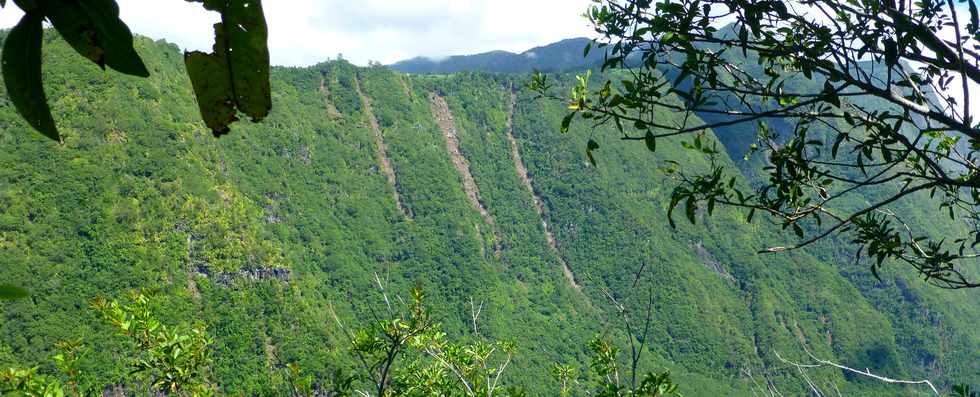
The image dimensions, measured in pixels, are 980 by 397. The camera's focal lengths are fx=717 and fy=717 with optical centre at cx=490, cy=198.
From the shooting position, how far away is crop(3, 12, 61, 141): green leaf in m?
0.43

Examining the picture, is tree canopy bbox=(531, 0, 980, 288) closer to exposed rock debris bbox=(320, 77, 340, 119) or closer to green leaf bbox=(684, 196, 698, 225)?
green leaf bbox=(684, 196, 698, 225)

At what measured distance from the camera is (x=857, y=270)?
111812mm

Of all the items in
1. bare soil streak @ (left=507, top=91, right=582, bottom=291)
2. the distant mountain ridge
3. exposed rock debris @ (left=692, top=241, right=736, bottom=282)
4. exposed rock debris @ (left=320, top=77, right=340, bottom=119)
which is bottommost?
exposed rock debris @ (left=692, top=241, right=736, bottom=282)

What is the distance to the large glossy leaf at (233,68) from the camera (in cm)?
51

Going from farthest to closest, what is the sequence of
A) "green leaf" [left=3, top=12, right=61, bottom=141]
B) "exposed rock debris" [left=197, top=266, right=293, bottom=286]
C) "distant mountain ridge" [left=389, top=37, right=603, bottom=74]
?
"distant mountain ridge" [left=389, top=37, right=603, bottom=74]
"exposed rock debris" [left=197, top=266, right=293, bottom=286]
"green leaf" [left=3, top=12, right=61, bottom=141]

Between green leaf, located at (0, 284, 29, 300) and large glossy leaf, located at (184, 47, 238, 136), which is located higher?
large glossy leaf, located at (184, 47, 238, 136)

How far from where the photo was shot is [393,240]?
94.3m

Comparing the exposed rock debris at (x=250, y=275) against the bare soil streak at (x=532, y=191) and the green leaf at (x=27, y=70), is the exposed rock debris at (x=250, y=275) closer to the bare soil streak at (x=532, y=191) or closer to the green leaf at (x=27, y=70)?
the bare soil streak at (x=532, y=191)

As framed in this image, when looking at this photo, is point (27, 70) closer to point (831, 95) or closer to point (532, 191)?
point (831, 95)

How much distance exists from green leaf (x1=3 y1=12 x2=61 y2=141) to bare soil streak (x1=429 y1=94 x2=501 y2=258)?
325 ft

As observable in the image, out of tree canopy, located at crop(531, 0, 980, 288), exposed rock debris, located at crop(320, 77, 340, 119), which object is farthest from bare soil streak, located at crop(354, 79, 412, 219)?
tree canopy, located at crop(531, 0, 980, 288)

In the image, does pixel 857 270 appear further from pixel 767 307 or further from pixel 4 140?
pixel 4 140

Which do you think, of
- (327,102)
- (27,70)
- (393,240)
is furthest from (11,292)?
(327,102)

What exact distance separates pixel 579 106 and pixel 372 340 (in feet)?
7.49
